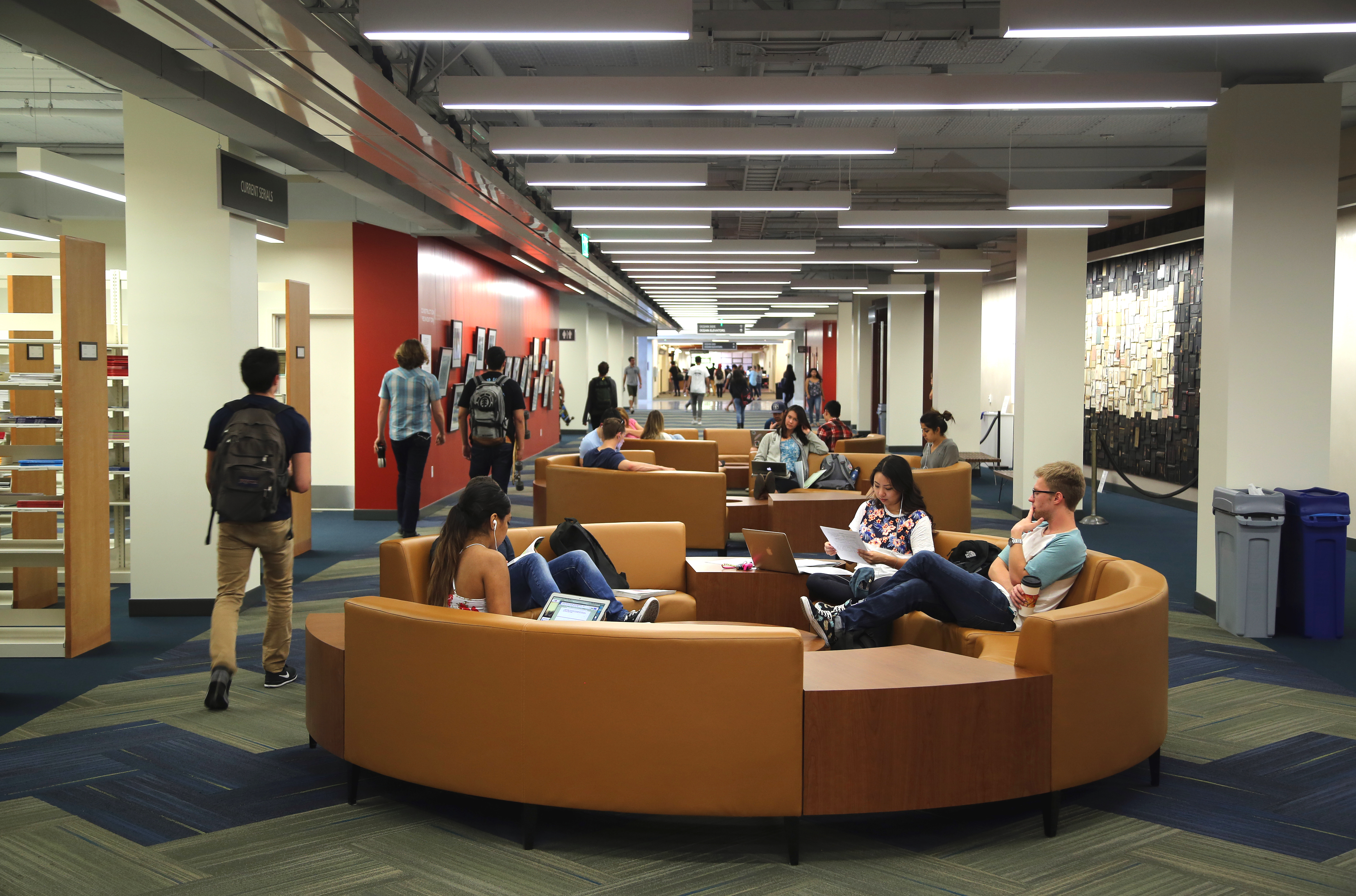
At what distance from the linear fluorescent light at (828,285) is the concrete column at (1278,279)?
11339mm

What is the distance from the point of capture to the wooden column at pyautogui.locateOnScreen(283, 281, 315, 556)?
313 inches

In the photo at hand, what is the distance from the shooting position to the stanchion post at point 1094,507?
10305mm

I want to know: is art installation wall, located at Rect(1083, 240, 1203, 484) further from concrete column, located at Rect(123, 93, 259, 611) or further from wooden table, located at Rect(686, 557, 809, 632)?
concrete column, located at Rect(123, 93, 259, 611)

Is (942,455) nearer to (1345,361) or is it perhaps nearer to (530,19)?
(1345,361)

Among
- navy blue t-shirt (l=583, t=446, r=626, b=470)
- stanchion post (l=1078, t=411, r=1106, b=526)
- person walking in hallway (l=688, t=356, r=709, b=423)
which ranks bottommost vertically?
stanchion post (l=1078, t=411, r=1106, b=526)

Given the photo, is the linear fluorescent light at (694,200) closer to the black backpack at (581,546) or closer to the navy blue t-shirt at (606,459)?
the navy blue t-shirt at (606,459)

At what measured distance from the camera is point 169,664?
5.19 metres

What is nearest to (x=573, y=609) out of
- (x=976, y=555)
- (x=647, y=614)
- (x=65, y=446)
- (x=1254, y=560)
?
(x=647, y=614)

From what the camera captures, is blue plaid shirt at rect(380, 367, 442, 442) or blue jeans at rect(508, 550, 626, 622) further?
blue plaid shirt at rect(380, 367, 442, 442)

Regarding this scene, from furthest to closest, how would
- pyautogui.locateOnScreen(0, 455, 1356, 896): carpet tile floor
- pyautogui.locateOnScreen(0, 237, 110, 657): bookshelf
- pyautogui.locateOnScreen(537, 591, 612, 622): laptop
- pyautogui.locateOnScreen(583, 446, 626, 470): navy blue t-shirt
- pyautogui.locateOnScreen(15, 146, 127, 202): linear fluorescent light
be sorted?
1. pyautogui.locateOnScreen(583, 446, 626, 470): navy blue t-shirt
2. pyautogui.locateOnScreen(15, 146, 127, 202): linear fluorescent light
3. pyautogui.locateOnScreen(0, 237, 110, 657): bookshelf
4. pyautogui.locateOnScreen(537, 591, 612, 622): laptop
5. pyautogui.locateOnScreen(0, 455, 1356, 896): carpet tile floor

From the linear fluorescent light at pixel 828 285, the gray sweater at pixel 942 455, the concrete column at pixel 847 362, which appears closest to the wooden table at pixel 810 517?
the gray sweater at pixel 942 455

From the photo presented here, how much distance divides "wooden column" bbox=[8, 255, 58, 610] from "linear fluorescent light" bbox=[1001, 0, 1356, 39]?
5.07 metres

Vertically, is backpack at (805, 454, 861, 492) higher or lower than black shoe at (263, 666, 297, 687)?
higher

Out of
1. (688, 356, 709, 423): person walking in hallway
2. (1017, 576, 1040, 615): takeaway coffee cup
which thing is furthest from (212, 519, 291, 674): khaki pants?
(688, 356, 709, 423): person walking in hallway
